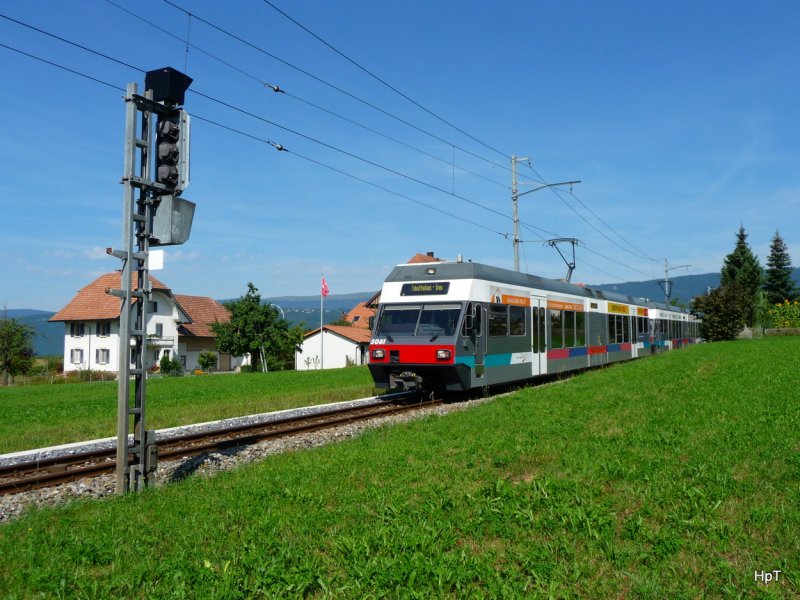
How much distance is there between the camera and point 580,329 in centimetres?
2400

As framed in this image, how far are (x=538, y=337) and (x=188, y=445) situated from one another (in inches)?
460

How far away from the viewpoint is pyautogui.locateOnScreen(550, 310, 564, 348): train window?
69.8 ft

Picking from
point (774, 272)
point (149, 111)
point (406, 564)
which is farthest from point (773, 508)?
point (774, 272)

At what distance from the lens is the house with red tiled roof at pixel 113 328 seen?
207 feet

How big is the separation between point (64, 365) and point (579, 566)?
70.5 meters

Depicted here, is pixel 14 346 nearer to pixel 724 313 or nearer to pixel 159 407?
pixel 159 407

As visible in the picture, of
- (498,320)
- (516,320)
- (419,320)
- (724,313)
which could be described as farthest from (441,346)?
(724,313)

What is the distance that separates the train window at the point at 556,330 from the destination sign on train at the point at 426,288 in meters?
5.96

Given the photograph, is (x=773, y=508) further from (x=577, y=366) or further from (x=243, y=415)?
(x=577, y=366)

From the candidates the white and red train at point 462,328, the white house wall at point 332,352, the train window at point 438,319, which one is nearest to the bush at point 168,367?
the white house wall at point 332,352

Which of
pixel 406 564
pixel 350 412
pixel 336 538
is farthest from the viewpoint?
pixel 350 412

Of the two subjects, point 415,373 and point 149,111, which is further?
point 415,373

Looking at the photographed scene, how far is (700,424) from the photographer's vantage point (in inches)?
381

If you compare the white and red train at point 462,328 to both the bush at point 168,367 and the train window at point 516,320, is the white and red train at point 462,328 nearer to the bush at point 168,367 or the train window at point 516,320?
the train window at point 516,320
